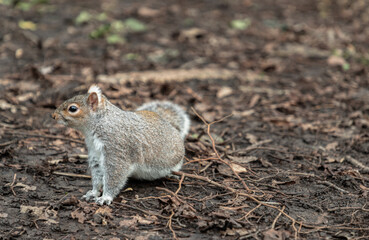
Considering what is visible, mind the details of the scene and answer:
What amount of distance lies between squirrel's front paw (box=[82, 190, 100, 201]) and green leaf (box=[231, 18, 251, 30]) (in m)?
8.23

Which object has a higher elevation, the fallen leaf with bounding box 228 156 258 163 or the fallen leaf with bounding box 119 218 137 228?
the fallen leaf with bounding box 119 218 137 228

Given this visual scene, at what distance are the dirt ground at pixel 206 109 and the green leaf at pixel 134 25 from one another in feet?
0.17

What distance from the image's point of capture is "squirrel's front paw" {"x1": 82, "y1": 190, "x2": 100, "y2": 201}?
173 inches

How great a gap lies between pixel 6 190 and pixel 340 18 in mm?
11217

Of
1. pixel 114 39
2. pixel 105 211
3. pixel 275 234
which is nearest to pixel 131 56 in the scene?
pixel 114 39

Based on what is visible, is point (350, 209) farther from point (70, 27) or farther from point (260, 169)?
point (70, 27)

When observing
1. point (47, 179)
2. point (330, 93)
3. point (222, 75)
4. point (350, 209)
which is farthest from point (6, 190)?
point (330, 93)

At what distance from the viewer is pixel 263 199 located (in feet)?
14.3

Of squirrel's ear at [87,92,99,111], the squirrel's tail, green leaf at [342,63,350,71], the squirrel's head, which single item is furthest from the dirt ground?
squirrel's ear at [87,92,99,111]

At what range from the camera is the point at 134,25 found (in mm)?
11234

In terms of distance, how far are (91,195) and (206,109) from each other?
3226 mm

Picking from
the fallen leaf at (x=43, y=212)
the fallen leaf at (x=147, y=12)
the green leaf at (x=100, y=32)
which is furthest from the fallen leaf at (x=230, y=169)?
the fallen leaf at (x=147, y=12)

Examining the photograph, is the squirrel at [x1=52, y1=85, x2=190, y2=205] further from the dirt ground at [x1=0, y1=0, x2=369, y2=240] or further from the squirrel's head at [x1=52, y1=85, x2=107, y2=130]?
the dirt ground at [x1=0, y1=0, x2=369, y2=240]

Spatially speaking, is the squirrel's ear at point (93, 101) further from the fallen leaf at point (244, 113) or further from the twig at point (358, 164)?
the fallen leaf at point (244, 113)
